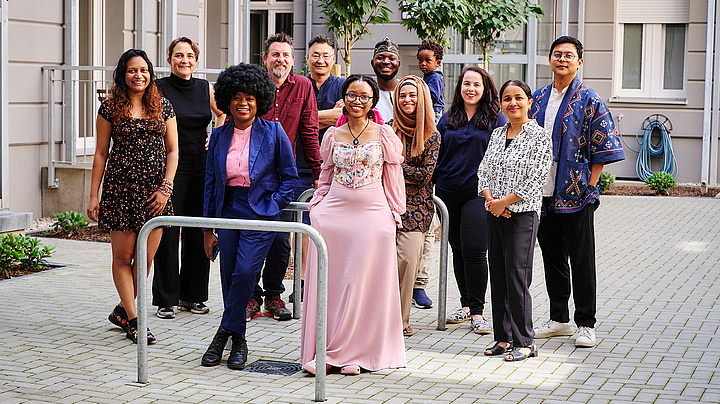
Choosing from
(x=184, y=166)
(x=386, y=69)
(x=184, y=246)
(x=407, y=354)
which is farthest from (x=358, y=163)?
(x=184, y=246)

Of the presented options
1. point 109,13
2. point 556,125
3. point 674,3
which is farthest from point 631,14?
point 556,125

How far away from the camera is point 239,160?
6336mm

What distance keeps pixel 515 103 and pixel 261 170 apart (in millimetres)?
1669

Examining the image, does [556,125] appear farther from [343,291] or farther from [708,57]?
[708,57]

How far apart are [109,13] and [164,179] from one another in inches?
307

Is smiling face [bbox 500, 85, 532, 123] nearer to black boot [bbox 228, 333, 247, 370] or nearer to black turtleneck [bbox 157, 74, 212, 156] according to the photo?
black boot [bbox 228, 333, 247, 370]

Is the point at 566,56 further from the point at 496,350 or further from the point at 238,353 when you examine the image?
the point at 238,353

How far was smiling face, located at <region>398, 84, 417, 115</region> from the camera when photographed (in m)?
6.84

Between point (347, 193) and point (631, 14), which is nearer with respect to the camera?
point (347, 193)

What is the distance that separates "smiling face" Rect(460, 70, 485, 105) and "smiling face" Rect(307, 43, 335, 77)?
50.1 inches

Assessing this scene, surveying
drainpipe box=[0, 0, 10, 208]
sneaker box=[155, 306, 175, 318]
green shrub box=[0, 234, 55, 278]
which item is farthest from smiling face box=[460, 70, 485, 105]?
drainpipe box=[0, 0, 10, 208]

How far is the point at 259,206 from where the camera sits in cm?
630

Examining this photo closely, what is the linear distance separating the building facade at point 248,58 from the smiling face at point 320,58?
3.41 meters

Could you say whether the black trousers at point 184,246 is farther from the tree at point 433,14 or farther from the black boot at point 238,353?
the tree at point 433,14
